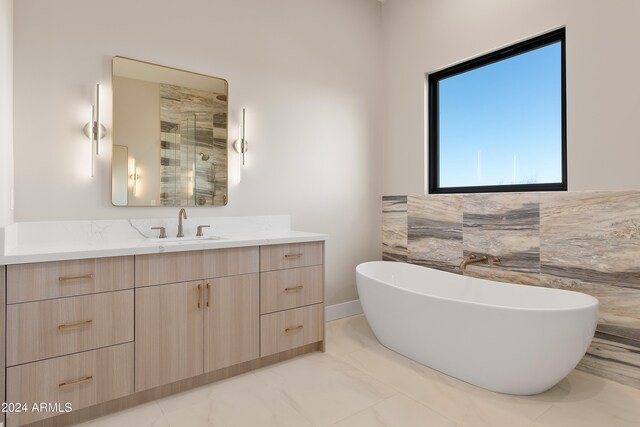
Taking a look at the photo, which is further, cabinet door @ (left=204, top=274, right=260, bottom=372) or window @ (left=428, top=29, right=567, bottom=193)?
window @ (left=428, top=29, right=567, bottom=193)

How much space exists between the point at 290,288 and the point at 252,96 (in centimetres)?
156

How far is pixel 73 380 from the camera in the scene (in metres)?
1.70

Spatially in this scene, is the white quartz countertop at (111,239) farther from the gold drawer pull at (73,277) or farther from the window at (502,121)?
the window at (502,121)

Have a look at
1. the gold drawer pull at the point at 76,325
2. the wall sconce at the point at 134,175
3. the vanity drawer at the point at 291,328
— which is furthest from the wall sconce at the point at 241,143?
the gold drawer pull at the point at 76,325

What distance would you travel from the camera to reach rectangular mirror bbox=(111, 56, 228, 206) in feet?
7.48

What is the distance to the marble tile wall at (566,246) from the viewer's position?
2.09m

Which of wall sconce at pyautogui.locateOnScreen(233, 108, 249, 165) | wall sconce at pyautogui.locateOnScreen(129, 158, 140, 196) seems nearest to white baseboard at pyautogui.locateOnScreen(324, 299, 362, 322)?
wall sconce at pyautogui.locateOnScreen(233, 108, 249, 165)

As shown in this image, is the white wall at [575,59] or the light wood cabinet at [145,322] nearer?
the light wood cabinet at [145,322]

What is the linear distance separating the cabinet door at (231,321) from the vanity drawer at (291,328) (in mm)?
66

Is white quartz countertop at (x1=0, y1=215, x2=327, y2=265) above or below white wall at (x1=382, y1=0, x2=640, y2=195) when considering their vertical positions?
below

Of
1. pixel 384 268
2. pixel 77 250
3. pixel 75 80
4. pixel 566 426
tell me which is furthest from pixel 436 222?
pixel 75 80

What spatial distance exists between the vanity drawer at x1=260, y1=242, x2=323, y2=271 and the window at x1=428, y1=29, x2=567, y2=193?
146cm

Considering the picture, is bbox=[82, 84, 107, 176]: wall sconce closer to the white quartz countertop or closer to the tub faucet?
Answer: the white quartz countertop

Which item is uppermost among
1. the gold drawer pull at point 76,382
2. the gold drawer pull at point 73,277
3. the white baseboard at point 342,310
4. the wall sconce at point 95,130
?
the wall sconce at point 95,130
